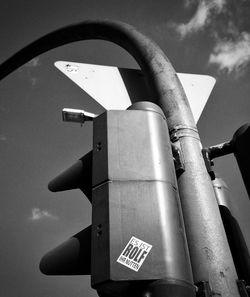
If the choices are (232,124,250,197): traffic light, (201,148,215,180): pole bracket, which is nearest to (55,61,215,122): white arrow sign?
(201,148,215,180): pole bracket

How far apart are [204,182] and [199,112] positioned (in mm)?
958

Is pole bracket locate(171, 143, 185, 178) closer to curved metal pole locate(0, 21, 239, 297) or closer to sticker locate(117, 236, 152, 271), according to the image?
curved metal pole locate(0, 21, 239, 297)

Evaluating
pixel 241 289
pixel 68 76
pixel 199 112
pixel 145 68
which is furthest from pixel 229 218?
pixel 68 76

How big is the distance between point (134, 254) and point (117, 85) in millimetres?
1880

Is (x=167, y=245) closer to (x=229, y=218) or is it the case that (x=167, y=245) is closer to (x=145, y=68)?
(x=229, y=218)

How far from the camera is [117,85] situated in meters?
2.76

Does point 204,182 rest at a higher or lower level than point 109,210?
higher

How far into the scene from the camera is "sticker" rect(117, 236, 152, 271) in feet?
3.83

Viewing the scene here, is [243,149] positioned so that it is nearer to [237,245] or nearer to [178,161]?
[178,161]

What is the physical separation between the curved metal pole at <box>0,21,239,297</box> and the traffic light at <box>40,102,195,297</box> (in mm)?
413

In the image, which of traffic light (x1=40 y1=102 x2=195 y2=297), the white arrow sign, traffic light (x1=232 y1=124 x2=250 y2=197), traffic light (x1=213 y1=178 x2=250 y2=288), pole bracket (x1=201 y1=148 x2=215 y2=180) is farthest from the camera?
the white arrow sign

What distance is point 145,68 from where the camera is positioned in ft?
8.77

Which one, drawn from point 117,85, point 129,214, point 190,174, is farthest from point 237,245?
point 117,85

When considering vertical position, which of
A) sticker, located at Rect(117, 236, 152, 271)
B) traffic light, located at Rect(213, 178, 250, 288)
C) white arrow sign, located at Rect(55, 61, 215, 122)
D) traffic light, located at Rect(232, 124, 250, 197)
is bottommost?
sticker, located at Rect(117, 236, 152, 271)
